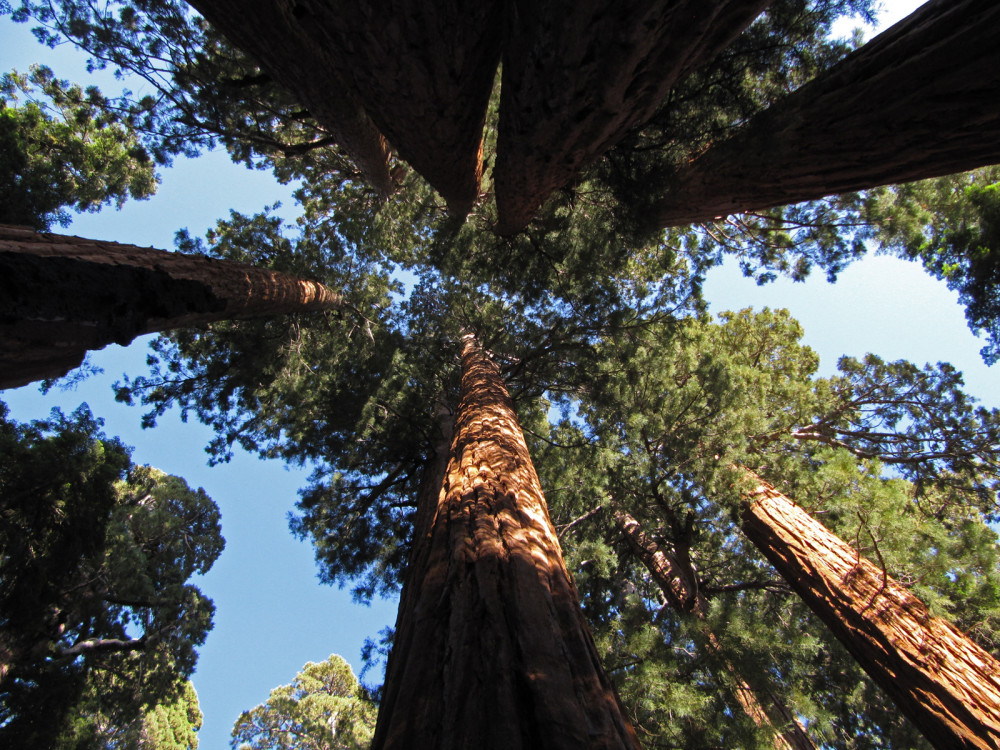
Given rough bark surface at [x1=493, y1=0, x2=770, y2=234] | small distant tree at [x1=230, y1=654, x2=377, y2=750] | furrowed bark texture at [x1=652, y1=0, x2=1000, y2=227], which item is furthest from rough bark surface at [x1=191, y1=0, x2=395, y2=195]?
small distant tree at [x1=230, y1=654, x2=377, y2=750]

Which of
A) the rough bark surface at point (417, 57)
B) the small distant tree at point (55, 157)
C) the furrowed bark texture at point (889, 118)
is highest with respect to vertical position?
the small distant tree at point (55, 157)

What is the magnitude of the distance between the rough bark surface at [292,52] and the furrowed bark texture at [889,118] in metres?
3.65

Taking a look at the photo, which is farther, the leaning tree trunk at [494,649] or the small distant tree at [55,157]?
the small distant tree at [55,157]

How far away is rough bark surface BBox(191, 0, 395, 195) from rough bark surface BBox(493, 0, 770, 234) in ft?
5.68

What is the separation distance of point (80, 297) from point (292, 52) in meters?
3.39

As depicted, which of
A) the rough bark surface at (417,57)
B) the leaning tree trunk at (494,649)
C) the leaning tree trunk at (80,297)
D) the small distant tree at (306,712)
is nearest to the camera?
the leaning tree trunk at (494,649)

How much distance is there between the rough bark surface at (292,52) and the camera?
3.94m

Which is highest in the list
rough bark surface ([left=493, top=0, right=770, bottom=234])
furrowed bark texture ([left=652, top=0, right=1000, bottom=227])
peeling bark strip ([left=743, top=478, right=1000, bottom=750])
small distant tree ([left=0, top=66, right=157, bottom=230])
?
small distant tree ([left=0, top=66, right=157, bottom=230])

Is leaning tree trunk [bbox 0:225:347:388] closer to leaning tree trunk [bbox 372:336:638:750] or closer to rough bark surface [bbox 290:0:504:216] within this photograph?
Answer: rough bark surface [bbox 290:0:504:216]

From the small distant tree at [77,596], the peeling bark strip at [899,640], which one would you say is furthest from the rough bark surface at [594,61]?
the small distant tree at [77,596]

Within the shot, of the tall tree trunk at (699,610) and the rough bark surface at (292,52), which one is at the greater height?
the rough bark surface at (292,52)

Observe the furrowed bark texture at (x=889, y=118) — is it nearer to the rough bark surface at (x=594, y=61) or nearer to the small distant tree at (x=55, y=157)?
the rough bark surface at (x=594, y=61)

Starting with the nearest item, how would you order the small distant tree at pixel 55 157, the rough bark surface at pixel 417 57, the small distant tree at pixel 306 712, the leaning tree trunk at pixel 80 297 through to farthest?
the leaning tree trunk at pixel 80 297 < the rough bark surface at pixel 417 57 < the small distant tree at pixel 55 157 < the small distant tree at pixel 306 712

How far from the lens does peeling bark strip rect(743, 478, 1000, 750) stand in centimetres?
338
